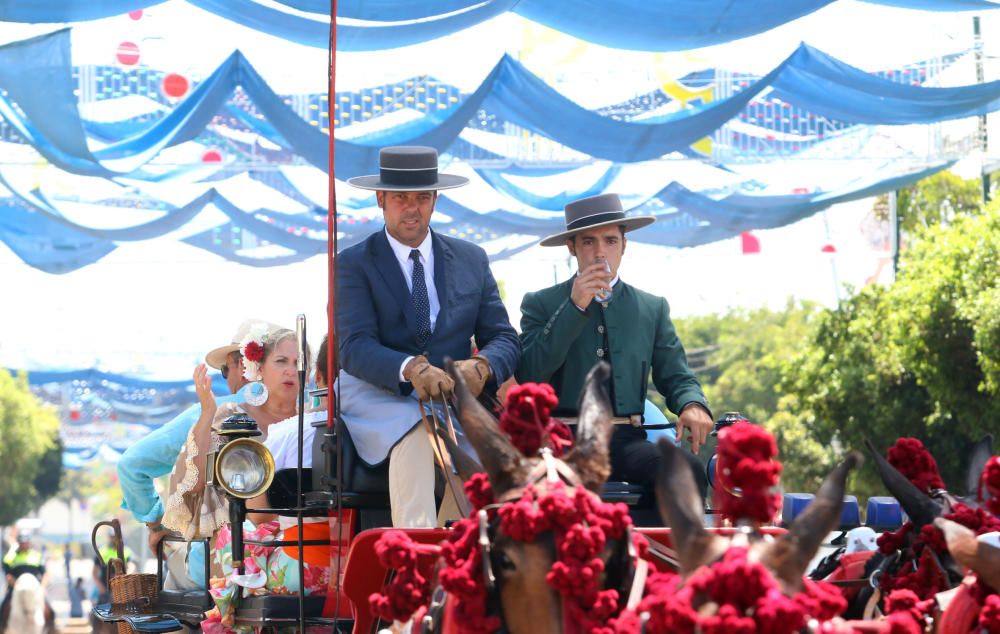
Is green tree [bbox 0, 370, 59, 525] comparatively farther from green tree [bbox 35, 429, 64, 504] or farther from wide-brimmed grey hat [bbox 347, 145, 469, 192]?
wide-brimmed grey hat [bbox 347, 145, 469, 192]

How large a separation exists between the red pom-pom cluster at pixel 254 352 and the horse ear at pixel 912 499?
5406 millimetres

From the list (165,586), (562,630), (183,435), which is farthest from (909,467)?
(183,435)

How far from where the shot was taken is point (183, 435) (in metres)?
9.87

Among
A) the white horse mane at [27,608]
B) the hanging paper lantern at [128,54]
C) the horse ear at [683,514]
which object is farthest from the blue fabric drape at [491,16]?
the white horse mane at [27,608]

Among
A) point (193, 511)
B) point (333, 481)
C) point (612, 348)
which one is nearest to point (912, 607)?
point (333, 481)

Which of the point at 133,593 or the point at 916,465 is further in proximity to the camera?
the point at 133,593

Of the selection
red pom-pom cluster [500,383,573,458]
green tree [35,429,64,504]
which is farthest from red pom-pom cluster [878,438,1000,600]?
green tree [35,429,64,504]

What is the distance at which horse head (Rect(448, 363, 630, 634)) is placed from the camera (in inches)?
148

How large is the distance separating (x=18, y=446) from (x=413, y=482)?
56.3 m

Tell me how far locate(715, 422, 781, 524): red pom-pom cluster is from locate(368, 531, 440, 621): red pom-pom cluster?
1220 millimetres

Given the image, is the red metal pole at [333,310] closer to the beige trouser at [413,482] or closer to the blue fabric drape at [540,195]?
the beige trouser at [413,482]

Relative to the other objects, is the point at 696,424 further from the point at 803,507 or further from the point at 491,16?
the point at 491,16

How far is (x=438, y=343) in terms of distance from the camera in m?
6.57

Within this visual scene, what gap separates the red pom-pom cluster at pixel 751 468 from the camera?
10.5 feet
